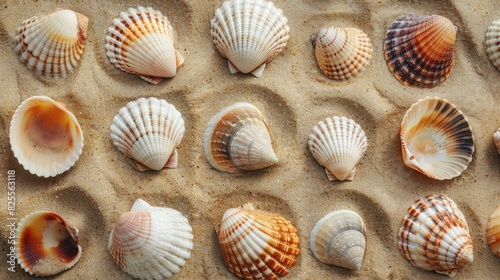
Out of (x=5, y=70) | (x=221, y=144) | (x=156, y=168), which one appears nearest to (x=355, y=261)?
(x=221, y=144)

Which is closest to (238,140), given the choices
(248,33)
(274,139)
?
(274,139)

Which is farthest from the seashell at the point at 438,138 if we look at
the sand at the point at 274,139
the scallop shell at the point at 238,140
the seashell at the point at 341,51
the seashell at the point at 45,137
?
the seashell at the point at 45,137

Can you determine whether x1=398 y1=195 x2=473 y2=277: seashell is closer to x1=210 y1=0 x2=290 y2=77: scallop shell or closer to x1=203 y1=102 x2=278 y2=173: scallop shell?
x1=203 y1=102 x2=278 y2=173: scallop shell

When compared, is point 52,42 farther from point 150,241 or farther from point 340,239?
point 340,239

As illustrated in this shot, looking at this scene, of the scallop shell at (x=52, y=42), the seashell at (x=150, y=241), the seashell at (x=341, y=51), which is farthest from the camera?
the seashell at (x=341, y=51)

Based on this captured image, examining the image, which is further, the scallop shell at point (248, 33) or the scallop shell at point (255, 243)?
the scallop shell at point (248, 33)

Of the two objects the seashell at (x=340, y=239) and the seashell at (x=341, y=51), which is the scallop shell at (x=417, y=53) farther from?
the seashell at (x=340, y=239)

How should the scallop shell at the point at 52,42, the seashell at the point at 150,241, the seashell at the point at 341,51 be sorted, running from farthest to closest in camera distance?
the seashell at the point at 341,51
the scallop shell at the point at 52,42
the seashell at the point at 150,241
